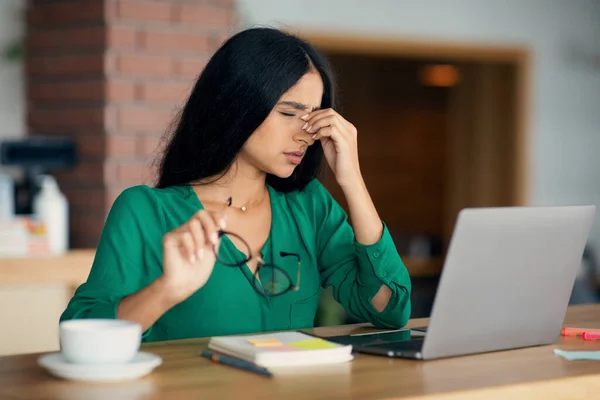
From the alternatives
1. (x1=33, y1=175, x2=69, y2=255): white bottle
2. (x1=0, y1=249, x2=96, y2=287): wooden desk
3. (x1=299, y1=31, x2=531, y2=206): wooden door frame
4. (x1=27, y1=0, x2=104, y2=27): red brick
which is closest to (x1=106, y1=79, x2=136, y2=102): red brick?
(x1=27, y1=0, x2=104, y2=27): red brick

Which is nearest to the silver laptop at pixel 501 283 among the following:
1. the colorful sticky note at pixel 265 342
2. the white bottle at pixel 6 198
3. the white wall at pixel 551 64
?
the colorful sticky note at pixel 265 342

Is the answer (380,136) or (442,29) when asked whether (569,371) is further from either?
(380,136)

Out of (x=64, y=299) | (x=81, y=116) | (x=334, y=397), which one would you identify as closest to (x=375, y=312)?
(x=334, y=397)

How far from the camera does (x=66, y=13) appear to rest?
3.96 meters

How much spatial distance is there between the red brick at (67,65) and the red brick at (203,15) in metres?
0.38

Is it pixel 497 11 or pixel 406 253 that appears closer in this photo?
pixel 497 11

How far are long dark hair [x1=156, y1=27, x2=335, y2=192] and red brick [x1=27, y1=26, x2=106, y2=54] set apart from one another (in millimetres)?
1722

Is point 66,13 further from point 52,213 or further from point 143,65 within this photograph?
point 52,213

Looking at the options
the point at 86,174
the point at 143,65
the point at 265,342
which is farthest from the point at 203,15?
the point at 265,342

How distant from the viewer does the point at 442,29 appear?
5.55 m

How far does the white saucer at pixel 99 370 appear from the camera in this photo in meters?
1.40

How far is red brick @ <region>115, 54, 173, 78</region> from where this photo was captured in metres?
3.87

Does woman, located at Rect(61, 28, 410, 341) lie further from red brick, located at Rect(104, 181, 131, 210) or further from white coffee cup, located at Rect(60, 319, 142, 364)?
red brick, located at Rect(104, 181, 131, 210)

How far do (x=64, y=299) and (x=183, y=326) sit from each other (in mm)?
1630
